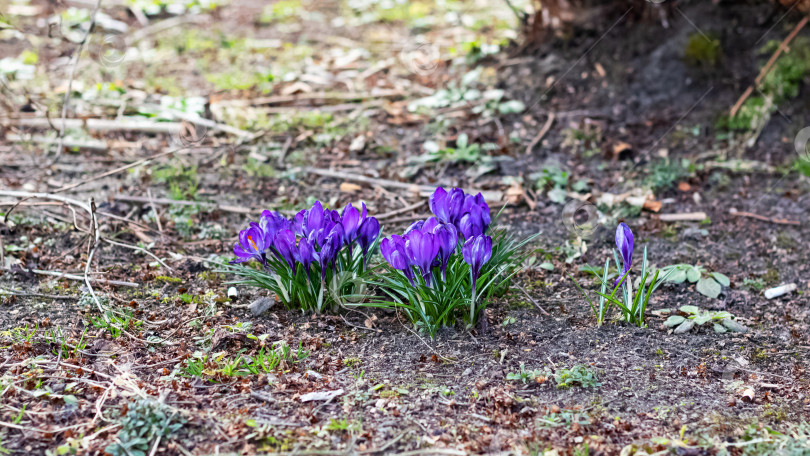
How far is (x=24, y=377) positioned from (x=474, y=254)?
1.65 meters

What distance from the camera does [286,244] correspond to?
8.71ft

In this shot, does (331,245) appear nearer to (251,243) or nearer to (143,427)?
(251,243)

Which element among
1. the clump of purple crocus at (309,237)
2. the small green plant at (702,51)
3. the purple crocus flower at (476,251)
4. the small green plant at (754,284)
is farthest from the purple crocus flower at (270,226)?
the small green plant at (702,51)

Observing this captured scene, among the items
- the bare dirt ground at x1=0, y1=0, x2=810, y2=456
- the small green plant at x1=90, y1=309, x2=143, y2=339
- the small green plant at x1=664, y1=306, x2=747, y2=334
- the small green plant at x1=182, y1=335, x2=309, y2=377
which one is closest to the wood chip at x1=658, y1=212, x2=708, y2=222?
the bare dirt ground at x1=0, y1=0, x2=810, y2=456

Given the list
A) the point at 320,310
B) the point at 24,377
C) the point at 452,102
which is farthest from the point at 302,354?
the point at 452,102

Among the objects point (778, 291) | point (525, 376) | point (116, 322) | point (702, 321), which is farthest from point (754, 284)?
point (116, 322)

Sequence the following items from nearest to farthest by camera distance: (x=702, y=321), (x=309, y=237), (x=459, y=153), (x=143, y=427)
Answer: (x=143, y=427) → (x=309, y=237) → (x=702, y=321) → (x=459, y=153)

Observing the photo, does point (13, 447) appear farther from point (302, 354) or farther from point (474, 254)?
point (474, 254)

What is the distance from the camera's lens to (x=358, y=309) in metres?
2.92

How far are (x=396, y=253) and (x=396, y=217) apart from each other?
1.42 meters

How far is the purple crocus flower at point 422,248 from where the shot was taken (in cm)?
247

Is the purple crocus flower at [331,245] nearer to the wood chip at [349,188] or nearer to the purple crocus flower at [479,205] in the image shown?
the purple crocus flower at [479,205]

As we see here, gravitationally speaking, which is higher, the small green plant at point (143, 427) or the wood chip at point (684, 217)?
the wood chip at point (684, 217)

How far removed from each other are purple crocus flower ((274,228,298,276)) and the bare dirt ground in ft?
1.04
